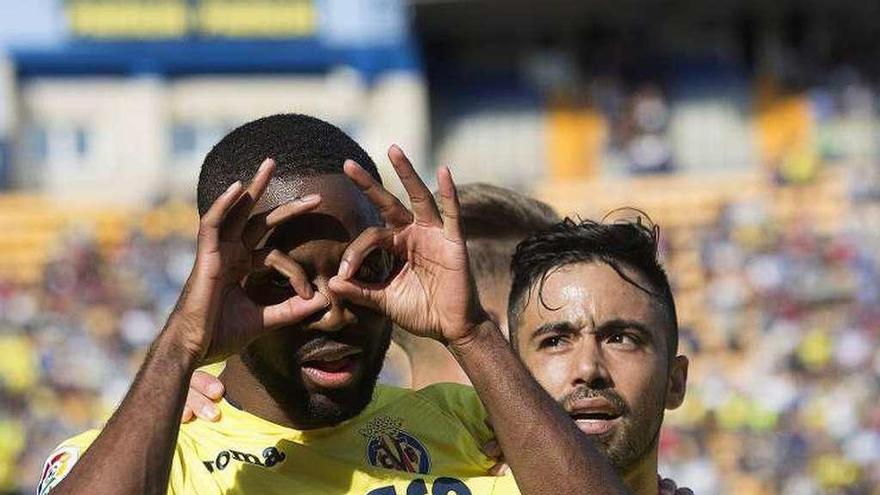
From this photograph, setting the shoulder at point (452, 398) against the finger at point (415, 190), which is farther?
the shoulder at point (452, 398)

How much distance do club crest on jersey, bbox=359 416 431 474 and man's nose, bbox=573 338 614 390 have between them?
38 centimetres

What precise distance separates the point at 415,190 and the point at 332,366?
0.36 m

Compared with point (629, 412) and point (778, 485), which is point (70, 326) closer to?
point (778, 485)

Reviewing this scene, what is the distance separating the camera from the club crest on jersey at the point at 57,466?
2.65 metres

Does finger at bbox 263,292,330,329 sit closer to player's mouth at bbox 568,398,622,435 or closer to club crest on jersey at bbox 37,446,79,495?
club crest on jersey at bbox 37,446,79,495

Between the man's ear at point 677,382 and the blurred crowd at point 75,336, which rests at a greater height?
the man's ear at point 677,382

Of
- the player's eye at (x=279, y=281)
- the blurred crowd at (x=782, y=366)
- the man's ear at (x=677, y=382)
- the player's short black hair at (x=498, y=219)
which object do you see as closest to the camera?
the player's eye at (x=279, y=281)

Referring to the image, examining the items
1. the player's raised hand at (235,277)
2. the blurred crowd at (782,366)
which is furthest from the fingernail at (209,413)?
the blurred crowd at (782,366)

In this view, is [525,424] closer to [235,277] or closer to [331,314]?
[331,314]

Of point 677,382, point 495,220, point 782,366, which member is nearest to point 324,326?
point 677,382

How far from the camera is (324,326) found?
2629 millimetres

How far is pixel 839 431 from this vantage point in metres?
13.8

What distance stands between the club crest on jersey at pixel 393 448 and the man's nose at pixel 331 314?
37 cm

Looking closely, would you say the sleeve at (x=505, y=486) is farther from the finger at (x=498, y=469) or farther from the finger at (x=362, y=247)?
the finger at (x=362, y=247)
